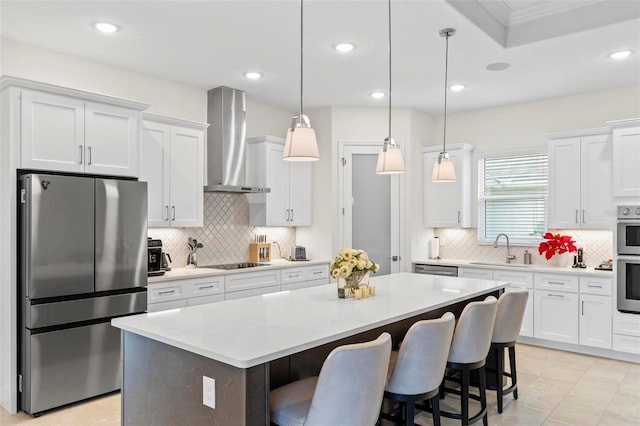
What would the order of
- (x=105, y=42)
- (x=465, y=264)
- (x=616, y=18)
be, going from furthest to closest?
(x=465, y=264), (x=105, y=42), (x=616, y=18)

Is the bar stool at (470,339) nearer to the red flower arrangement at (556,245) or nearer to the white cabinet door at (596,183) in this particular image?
the red flower arrangement at (556,245)

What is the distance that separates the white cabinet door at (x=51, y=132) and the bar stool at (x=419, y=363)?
113 inches

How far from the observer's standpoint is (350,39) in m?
3.83

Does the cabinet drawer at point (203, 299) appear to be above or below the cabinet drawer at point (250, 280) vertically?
below

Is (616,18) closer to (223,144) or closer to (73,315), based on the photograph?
(223,144)

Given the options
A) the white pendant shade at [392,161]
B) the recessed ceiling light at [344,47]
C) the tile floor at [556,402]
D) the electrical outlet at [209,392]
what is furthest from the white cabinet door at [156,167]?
the electrical outlet at [209,392]

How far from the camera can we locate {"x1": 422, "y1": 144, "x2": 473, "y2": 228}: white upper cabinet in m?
6.04

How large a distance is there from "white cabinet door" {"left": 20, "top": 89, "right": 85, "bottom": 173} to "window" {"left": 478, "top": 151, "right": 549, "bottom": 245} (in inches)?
189

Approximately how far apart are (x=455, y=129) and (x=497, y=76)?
169 cm

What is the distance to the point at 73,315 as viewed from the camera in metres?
3.52

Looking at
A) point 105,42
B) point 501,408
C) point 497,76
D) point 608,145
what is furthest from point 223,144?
point 608,145

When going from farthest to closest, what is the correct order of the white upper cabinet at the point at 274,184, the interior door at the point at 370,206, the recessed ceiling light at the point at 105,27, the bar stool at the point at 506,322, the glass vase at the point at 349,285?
the interior door at the point at 370,206 < the white upper cabinet at the point at 274,184 < the recessed ceiling light at the point at 105,27 < the bar stool at the point at 506,322 < the glass vase at the point at 349,285

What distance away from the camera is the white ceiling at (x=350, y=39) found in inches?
131

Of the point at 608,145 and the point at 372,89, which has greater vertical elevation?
the point at 372,89
